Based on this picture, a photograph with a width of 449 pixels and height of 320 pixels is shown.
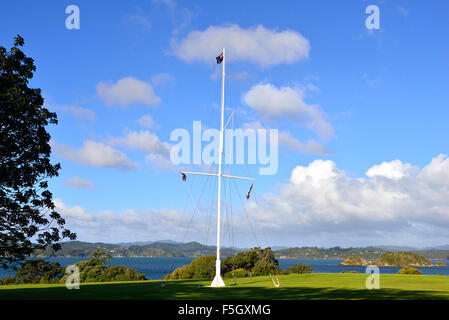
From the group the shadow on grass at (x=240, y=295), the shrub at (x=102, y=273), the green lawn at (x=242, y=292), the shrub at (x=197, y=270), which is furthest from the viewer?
the shrub at (x=102, y=273)

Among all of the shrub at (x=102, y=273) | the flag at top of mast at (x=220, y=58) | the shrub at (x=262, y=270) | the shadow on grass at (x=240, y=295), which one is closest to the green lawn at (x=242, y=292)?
the shadow on grass at (x=240, y=295)

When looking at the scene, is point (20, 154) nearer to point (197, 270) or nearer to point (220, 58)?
point (220, 58)

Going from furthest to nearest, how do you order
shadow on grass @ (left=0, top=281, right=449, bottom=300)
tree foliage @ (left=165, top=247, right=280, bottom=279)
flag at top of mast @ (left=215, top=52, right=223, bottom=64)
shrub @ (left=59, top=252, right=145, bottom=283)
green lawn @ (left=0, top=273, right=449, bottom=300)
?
1. shrub @ (left=59, top=252, right=145, bottom=283)
2. tree foliage @ (left=165, top=247, right=280, bottom=279)
3. flag at top of mast @ (left=215, top=52, right=223, bottom=64)
4. green lawn @ (left=0, top=273, right=449, bottom=300)
5. shadow on grass @ (left=0, top=281, right=449, bottom=300)

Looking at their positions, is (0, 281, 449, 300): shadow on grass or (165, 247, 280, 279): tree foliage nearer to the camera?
(0, 281, 449, 300): shadow on grass

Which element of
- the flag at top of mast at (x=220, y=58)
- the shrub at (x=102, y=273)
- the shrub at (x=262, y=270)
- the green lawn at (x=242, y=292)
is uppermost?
the flag at top of mast at (x=220, y=58)

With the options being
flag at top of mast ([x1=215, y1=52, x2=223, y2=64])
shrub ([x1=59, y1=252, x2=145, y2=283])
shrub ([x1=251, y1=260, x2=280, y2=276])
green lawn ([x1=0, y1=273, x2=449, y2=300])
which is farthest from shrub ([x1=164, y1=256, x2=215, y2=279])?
flag at top of mast ([x1=215, y1=52, x2=223, y2=64])

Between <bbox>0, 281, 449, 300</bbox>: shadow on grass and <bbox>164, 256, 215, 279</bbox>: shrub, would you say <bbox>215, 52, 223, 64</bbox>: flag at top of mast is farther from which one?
<bbox>164, 256, 215, 279</bbox>: shrub

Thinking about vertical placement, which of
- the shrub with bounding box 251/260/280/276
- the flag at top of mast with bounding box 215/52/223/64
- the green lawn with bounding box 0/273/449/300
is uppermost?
the flag at top of mast with bounding box 215/52/223/64

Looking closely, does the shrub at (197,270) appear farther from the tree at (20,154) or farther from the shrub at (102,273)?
the tree at (20,154)

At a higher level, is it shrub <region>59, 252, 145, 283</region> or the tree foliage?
A: the tree foliage
